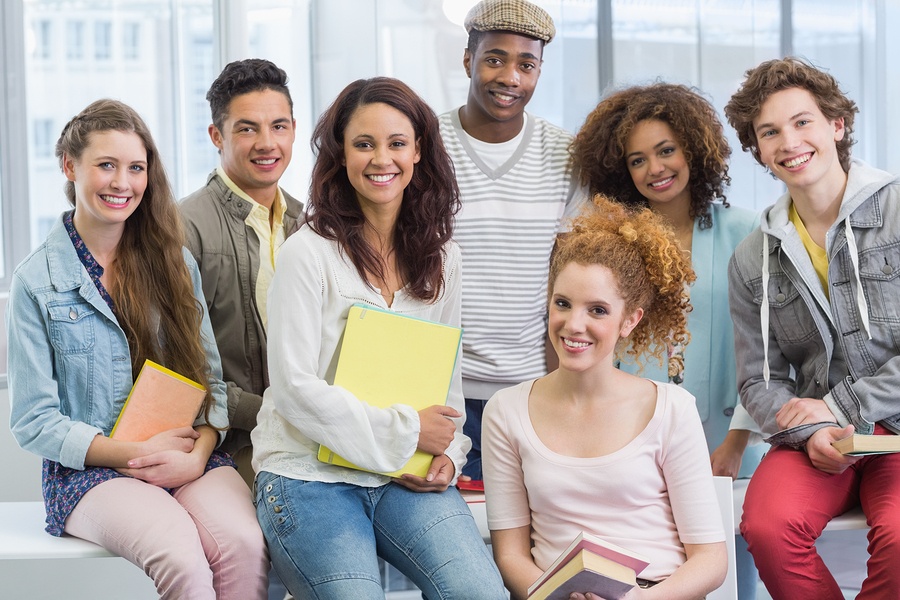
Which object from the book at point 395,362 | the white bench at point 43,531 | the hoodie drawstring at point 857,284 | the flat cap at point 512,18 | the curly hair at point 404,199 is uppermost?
the flat cap at point 512,18

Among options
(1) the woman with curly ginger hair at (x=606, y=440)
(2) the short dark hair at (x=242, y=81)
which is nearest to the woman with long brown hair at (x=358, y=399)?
(1) the woman with curly ginger hair at (x=606, y=440)

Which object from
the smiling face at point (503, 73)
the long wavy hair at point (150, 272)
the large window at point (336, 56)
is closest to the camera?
the long wavy hair at point (150, 272)

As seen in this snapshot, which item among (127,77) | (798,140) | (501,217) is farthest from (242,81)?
(798,140)

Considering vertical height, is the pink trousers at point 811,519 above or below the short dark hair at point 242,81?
below

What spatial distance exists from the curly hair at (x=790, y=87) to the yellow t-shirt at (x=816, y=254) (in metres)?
0.21

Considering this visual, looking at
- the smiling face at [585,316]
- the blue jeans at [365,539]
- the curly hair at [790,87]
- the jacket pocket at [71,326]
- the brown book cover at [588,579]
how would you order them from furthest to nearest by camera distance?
the curly hair at [790,87], the jacket pocket at [71,326], the smiling face at [585,316], the blue jeans at [365,539], the brown book cover at [588,579]

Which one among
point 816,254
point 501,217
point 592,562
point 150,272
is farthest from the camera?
point 501,217

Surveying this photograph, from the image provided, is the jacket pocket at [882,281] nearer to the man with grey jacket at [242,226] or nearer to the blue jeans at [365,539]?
the blue jeans at [365,539]

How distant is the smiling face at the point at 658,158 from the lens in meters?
2.69

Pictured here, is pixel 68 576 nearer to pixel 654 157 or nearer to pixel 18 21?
pixel 18 21

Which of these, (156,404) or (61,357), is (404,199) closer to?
(156,404)

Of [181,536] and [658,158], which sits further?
[658,158]

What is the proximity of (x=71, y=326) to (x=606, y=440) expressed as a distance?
4.14ft

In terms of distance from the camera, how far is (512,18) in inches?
102
